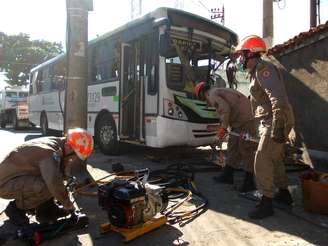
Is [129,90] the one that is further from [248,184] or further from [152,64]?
[248,184]

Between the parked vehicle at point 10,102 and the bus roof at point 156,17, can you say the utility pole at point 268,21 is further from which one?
the parked vehicle at point 10,102

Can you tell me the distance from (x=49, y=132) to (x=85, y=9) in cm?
943

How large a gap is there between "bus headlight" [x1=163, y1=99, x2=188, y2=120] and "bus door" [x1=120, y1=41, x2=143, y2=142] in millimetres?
1156

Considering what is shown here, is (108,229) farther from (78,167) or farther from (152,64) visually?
(152,64)

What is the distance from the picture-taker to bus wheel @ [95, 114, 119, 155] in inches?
367

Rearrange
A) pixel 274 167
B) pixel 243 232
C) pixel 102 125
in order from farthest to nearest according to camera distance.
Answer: pixel 102 125 → pixel 274 167 → pixel 243 232

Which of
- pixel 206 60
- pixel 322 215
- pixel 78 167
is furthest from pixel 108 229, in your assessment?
pixel 206 60

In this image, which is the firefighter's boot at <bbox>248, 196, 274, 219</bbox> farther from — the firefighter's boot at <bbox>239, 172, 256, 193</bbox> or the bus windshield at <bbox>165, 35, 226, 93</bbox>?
the bus windshield at <bbox>165, 35, 226, 93</bbox>

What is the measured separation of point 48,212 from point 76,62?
3.38 m

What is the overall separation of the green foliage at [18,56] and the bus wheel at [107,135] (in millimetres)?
32884

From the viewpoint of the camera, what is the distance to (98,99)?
32.7 ft

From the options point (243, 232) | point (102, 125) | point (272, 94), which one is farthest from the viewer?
point (102, 125)

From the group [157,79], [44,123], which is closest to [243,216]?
[157,79]

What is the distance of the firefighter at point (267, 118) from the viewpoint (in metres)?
4.34
